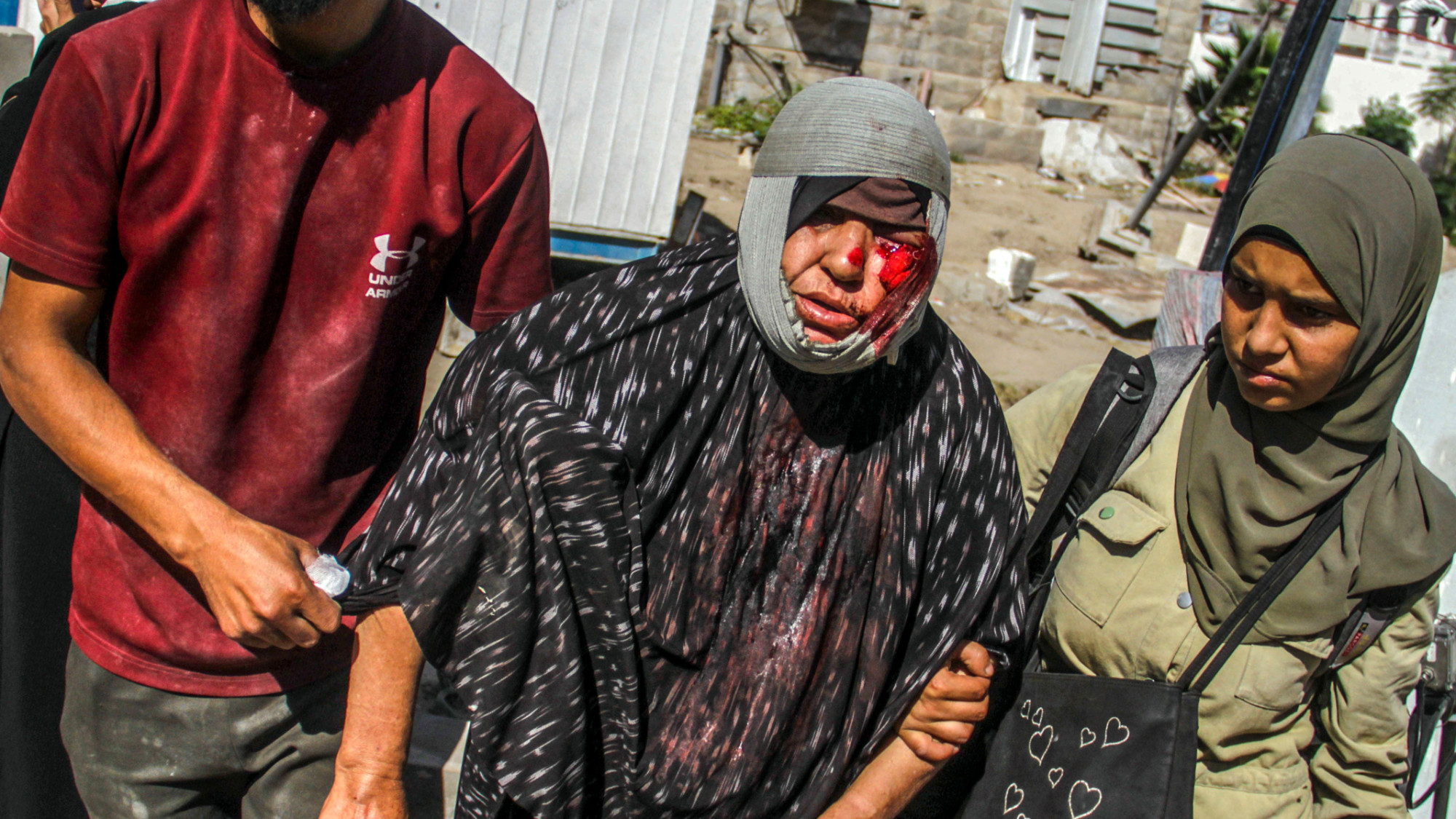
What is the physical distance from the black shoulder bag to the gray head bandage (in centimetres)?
57

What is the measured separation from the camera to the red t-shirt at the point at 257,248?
144 centimetres

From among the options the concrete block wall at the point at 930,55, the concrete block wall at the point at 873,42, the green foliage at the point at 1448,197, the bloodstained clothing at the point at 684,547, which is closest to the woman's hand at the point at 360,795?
the bloodstained clothing at the point at 684,547

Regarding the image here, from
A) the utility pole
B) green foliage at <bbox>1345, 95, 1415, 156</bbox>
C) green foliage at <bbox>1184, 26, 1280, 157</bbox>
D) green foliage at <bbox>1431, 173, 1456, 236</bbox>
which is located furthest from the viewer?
green foliage at <bbox>1345, 95, 1415, 156</bbox>

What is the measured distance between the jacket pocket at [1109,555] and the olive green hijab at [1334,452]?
3.0 inches

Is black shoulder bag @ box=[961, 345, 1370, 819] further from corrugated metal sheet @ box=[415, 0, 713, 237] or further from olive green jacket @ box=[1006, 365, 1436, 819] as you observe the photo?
corrugated metal sheet @ box=[415, 0, 713, 237]

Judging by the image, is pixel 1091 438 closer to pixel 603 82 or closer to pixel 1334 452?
pixel 1334 452

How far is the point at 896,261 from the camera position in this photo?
1490 millimetres

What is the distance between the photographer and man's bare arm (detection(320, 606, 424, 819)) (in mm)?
1441

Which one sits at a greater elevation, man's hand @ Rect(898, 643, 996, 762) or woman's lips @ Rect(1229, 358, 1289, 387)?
woman's lips @ Rect(1229, 358, 1289, 387)

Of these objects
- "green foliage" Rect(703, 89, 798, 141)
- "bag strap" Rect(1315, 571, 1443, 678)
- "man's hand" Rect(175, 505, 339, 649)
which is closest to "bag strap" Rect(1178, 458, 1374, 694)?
"bag strap" Rect(1315, 571, 1443, 678)

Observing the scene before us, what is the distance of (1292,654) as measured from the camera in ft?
5.87

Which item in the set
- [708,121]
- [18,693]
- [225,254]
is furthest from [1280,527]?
[708,121]

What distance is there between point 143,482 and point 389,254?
1.52ft

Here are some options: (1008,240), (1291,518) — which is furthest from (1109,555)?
(1008,240)
